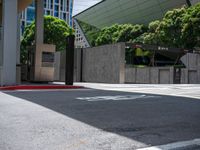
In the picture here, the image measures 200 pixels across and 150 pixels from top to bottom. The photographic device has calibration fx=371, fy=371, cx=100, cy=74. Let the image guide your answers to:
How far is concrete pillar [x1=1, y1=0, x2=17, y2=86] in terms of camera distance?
18.1m

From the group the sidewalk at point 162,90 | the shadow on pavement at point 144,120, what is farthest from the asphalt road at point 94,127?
the sidewalk at point 162,90

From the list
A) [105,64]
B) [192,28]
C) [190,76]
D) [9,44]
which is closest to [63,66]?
[105,64]

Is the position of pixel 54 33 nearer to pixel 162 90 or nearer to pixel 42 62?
pixel 42 62

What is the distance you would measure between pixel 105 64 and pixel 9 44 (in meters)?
19.5

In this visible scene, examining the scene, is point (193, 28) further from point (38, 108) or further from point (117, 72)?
point (38, 108)

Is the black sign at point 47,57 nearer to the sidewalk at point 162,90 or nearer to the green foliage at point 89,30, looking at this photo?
the sidewalk at point 162,90

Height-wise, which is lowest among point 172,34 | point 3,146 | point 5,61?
point 3,146

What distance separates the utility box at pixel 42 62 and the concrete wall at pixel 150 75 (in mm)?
19394

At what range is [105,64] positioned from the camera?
37.2 metres

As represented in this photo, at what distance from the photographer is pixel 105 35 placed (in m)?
66.0

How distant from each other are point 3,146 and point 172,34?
41.9 meters

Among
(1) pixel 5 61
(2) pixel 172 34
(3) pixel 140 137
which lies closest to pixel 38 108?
(3) pixel 140 137

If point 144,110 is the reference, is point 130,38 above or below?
above

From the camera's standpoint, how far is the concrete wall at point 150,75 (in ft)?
133
